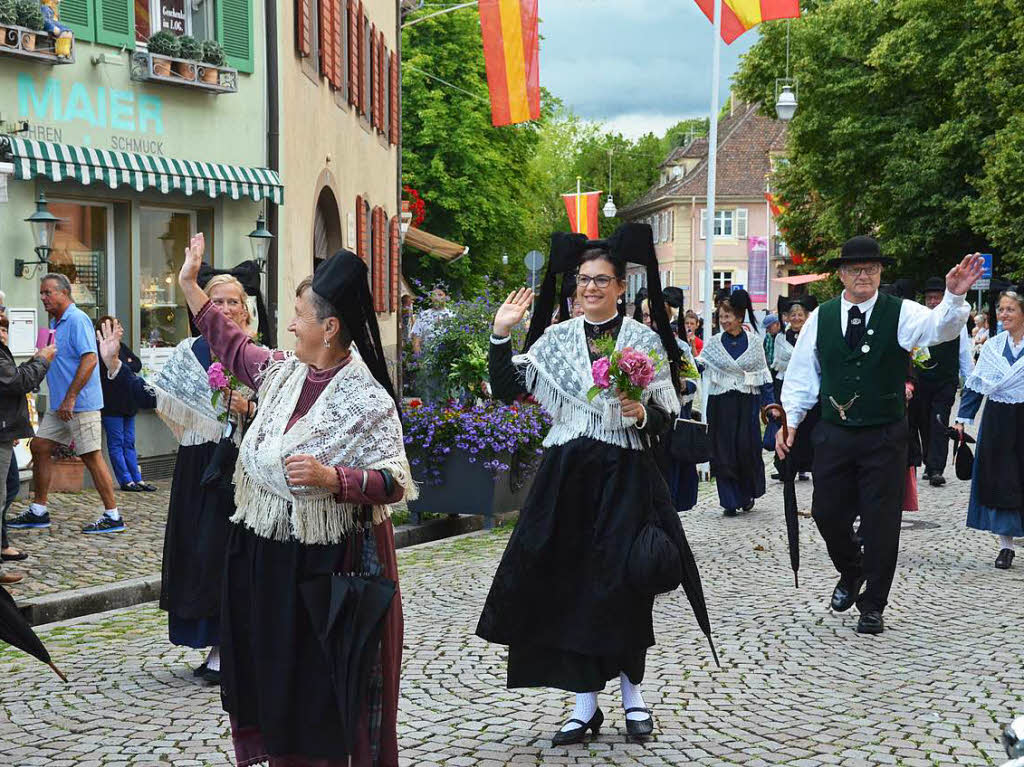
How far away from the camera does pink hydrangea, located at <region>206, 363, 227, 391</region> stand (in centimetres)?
598

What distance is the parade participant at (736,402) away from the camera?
12.4 m

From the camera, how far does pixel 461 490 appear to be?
11.4 meters

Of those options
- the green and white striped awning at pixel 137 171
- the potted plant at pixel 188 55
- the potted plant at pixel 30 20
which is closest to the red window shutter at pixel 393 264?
the green and white striped awning at pixel 137 171

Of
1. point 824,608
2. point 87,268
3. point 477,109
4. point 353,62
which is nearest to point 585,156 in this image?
point 477,109

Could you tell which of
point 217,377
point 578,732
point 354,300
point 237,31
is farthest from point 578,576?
point 237,31

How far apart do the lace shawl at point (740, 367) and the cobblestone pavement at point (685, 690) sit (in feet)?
12.6

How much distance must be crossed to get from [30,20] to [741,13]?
9.00m

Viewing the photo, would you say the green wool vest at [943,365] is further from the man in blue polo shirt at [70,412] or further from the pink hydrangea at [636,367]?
the pink hydrangea at [636,367]

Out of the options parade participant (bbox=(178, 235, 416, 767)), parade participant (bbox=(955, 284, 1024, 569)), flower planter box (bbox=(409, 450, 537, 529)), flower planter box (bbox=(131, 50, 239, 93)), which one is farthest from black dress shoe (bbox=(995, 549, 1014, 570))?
flower planter box (bbox=(131, 50, 239, 93))

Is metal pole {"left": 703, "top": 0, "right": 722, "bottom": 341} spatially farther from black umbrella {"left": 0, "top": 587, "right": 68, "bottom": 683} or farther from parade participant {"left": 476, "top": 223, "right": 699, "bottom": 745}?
black umbrella {"left": 0, "top": 587, "right": 68, "bottom": 683}

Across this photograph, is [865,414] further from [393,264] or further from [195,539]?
[393,264]

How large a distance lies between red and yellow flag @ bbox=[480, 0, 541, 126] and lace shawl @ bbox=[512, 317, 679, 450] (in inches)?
515

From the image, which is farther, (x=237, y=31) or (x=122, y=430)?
(x=237, y=31)

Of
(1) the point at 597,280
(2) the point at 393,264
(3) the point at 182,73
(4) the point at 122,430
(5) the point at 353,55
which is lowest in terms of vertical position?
(4) the point at 122,430
